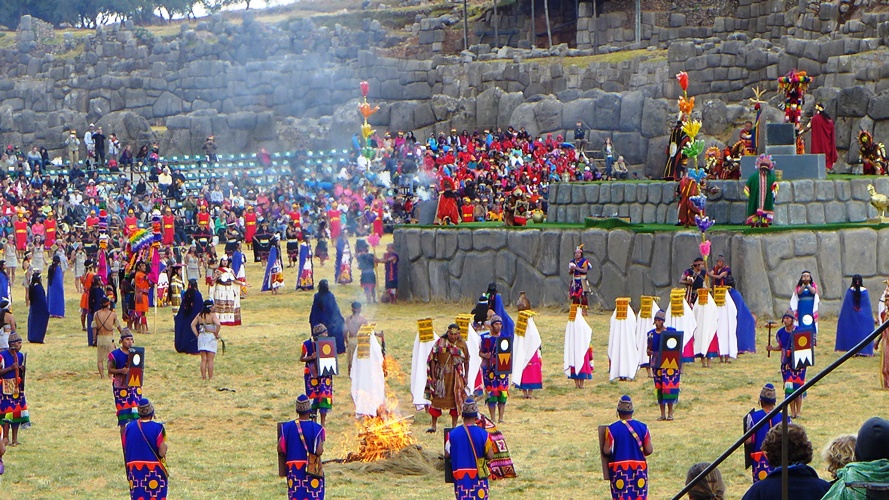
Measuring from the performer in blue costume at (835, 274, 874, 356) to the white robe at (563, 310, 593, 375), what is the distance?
4.06 m

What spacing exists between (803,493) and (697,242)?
17662 mm

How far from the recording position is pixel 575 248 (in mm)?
26188

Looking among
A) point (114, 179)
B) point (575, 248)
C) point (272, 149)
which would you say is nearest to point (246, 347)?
point (575, 248)

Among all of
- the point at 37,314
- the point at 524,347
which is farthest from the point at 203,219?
the point at 524,347

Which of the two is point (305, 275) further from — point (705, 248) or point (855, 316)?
point (855, 316)

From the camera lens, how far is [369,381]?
53.2 ft

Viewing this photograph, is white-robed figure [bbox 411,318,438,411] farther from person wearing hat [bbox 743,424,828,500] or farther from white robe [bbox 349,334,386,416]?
person wearing hat [bbox 743,424,828,500]

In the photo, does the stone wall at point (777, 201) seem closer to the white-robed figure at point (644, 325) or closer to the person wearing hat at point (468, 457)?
the white-robed figure at point (644, 325)

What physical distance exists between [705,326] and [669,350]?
3823mm

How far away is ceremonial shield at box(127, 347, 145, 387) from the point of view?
15.6 metres

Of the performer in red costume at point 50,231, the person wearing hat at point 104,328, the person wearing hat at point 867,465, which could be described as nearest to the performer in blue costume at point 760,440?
the person wearing hat at point 867,465

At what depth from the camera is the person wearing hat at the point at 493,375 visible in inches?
653

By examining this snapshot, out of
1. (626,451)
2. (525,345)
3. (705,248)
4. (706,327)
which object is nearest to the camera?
(626,451)

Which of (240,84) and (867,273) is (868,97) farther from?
(240,84)
